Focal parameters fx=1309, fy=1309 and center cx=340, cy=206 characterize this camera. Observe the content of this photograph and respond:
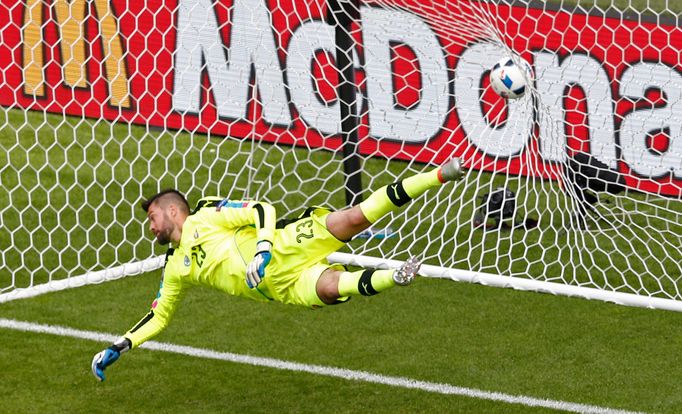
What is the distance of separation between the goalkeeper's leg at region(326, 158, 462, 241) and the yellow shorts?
8cm

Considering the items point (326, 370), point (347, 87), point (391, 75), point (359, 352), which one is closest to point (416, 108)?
point (391, 75)

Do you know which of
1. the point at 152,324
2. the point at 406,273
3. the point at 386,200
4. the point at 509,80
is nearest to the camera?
the point at 406,273

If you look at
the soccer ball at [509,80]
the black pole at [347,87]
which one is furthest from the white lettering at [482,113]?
the black pole at [347,87]

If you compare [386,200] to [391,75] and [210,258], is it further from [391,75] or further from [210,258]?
[391,75]

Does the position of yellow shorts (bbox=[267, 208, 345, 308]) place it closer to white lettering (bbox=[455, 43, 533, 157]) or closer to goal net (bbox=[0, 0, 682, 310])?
goal net (bbox=[0, 0, 682, 310])

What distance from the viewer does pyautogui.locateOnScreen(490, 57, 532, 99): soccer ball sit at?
8023 millimetres

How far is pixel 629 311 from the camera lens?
29.8 ft

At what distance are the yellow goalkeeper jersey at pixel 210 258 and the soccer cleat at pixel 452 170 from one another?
110 centimetres

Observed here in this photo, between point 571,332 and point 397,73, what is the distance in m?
2.40

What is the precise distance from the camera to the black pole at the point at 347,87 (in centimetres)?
919

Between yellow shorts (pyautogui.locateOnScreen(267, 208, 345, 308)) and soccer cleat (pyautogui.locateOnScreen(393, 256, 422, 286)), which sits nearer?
soccer cleat (pyautogui.locateOnScreen(393, 256, 422, 286))

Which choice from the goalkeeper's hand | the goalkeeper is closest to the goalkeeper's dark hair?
the goalkeeper

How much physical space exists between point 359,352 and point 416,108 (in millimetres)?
2202

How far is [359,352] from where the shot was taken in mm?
8398
